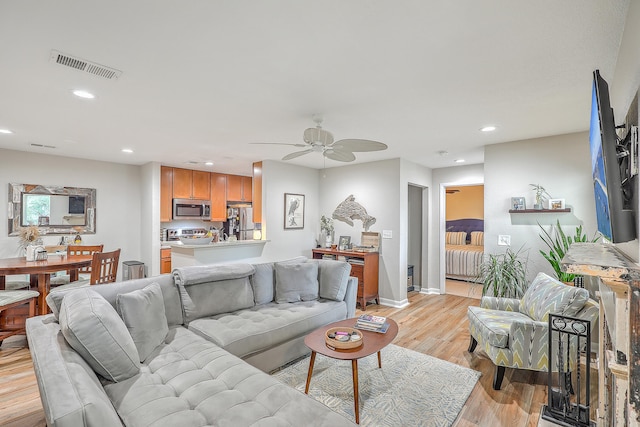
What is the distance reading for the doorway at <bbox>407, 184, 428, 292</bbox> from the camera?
5918 millimetres

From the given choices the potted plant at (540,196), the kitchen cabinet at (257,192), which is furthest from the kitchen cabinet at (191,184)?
the potted plant at (540,196)

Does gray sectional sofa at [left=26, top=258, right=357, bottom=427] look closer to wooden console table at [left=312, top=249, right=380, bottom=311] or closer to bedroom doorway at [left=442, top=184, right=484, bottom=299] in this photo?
wooden console table at [left=312, top=249, right=380, bottom=311]

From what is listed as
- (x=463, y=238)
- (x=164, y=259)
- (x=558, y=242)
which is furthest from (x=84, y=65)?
(x=463, y=238)

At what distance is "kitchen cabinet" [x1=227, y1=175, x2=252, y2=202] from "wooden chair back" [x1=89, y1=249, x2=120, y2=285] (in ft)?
11.0

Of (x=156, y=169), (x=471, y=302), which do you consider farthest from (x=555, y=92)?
(x=156, y=169)

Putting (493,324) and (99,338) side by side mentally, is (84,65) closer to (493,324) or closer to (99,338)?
(99,338)

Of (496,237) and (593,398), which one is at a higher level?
(496,237)

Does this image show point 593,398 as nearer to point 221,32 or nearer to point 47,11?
point 221,32

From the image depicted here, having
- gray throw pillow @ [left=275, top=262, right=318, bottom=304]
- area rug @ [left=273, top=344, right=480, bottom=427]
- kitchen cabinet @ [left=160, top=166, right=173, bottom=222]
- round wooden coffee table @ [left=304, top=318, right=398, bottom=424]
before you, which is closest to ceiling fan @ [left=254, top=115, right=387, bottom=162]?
gray throw pillow @ [left=275, top=262, right=318, bottom=304]

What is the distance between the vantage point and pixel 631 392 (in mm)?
868

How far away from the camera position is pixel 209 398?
5.19 feet

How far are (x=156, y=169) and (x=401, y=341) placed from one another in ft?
16.2

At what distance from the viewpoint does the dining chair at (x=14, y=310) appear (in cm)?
312

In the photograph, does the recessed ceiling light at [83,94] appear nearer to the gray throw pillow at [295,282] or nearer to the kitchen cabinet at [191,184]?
the gray throw pillow at [295,282]
